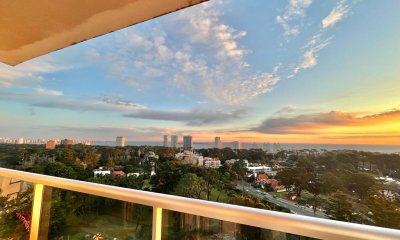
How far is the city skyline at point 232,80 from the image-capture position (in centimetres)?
631

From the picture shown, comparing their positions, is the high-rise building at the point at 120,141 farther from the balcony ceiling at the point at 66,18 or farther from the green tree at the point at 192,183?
the balcony ceiling at the point at 66,18

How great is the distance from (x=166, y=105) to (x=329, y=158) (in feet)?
26.0

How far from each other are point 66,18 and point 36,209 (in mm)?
1747

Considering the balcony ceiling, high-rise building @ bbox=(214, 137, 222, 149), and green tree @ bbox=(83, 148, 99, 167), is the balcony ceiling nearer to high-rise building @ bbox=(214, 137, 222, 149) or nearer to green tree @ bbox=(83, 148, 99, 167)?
green tree @ bbox=(83, 148, 99, 167)

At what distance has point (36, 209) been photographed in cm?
222

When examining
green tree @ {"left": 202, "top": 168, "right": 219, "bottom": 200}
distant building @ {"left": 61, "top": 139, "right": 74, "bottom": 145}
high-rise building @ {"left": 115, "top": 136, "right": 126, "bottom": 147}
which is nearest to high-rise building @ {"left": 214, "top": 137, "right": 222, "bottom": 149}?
green tree @ {"left": 202, "top": 168, "right": 219, "bottom": 200}

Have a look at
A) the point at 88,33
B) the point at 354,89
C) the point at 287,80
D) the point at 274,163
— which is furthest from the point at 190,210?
the point at 287,80

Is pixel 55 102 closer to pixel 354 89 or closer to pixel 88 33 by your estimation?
pixel 88 33

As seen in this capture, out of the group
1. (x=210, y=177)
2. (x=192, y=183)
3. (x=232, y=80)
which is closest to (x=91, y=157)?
(x=192, y=183)

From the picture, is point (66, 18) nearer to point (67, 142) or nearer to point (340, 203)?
point (340, 203)

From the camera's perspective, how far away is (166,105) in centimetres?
1155

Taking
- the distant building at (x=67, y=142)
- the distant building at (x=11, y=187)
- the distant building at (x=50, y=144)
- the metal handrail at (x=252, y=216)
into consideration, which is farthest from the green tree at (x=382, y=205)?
the distant building at (x=67, y=142)

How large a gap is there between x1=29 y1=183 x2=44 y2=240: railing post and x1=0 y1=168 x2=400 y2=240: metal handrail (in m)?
0.59

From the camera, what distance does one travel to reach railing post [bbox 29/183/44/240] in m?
2.18
